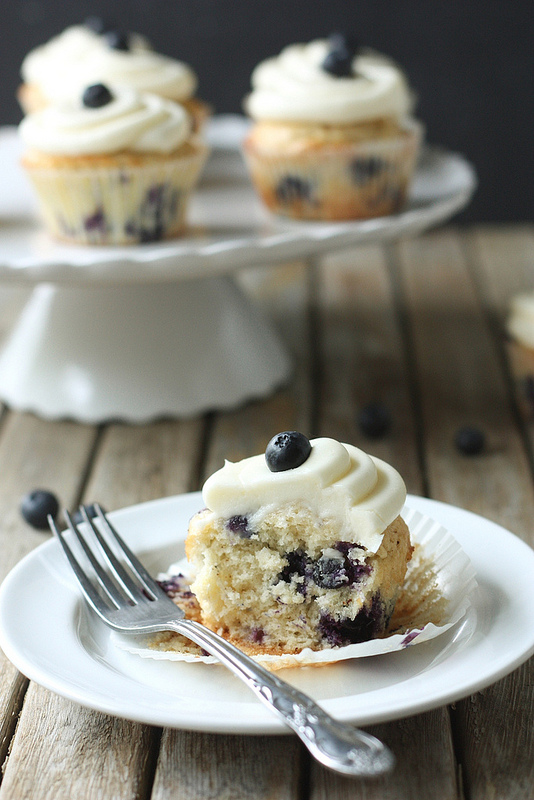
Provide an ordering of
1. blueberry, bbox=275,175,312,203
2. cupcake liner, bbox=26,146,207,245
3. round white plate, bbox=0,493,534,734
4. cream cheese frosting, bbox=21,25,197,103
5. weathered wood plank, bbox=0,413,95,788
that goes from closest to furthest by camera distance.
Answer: round white plate, bbox=0,493,534,734
weathered wood plank, bbox=0,413,95,788
cupcake liner, bbox=26,146,207,245
blueberry, bbox=275,175,312,203
cream cheese frosting, bbox=21,25,197,103

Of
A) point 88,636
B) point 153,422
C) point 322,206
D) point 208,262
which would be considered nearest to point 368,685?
point 88,636

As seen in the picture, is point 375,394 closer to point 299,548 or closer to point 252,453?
point 252,453

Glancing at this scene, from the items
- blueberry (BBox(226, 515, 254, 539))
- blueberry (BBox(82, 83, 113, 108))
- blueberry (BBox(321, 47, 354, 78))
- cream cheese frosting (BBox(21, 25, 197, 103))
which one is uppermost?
blueberry (BBox(82, 83, 113, 108))

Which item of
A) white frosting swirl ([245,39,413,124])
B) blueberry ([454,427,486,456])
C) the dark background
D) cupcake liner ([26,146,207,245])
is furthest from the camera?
the dark background

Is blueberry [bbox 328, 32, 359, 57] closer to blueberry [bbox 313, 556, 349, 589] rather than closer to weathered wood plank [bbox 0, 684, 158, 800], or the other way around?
blueberry [bbox 313, 556, 349, 589]

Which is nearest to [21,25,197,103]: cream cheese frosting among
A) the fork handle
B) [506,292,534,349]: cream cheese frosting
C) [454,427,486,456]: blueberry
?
[506,292,534,349]: cream cheese frosting

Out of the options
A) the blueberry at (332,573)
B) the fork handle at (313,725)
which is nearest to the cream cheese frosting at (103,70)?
the blueberry at (332,573)
